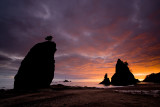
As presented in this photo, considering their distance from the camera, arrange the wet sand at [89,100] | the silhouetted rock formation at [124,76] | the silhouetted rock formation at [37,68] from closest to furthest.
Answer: the wet sand at [89,100], the silhouetted rock formation at [37,68], the silhouetted rock formation at [124,76]

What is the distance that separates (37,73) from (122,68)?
7174 cm

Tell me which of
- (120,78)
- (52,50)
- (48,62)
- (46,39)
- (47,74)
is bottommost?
(120,78)

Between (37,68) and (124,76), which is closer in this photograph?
(37,68)

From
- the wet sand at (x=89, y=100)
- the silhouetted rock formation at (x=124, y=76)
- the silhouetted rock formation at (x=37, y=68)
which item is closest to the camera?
the wet sand at (x=89, y=100)

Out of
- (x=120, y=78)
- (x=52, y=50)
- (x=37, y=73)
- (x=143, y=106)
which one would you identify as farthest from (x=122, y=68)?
(x=143, y=106)

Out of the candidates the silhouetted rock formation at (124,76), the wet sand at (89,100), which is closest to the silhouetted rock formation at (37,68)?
the wet sand at (89,100)

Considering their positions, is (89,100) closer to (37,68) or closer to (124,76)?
(37,68)

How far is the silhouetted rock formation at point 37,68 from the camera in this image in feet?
90.6

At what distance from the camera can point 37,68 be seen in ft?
97.1

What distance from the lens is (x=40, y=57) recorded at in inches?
1228

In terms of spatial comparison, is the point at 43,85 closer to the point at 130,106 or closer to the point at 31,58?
the point at 31,58

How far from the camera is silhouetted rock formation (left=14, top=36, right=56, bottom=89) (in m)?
27.6

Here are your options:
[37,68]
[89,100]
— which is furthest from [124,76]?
[89,100]

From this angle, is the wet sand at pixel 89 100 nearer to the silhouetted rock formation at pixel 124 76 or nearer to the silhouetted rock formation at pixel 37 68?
the silhouetted rock formation at pixel 37 68
